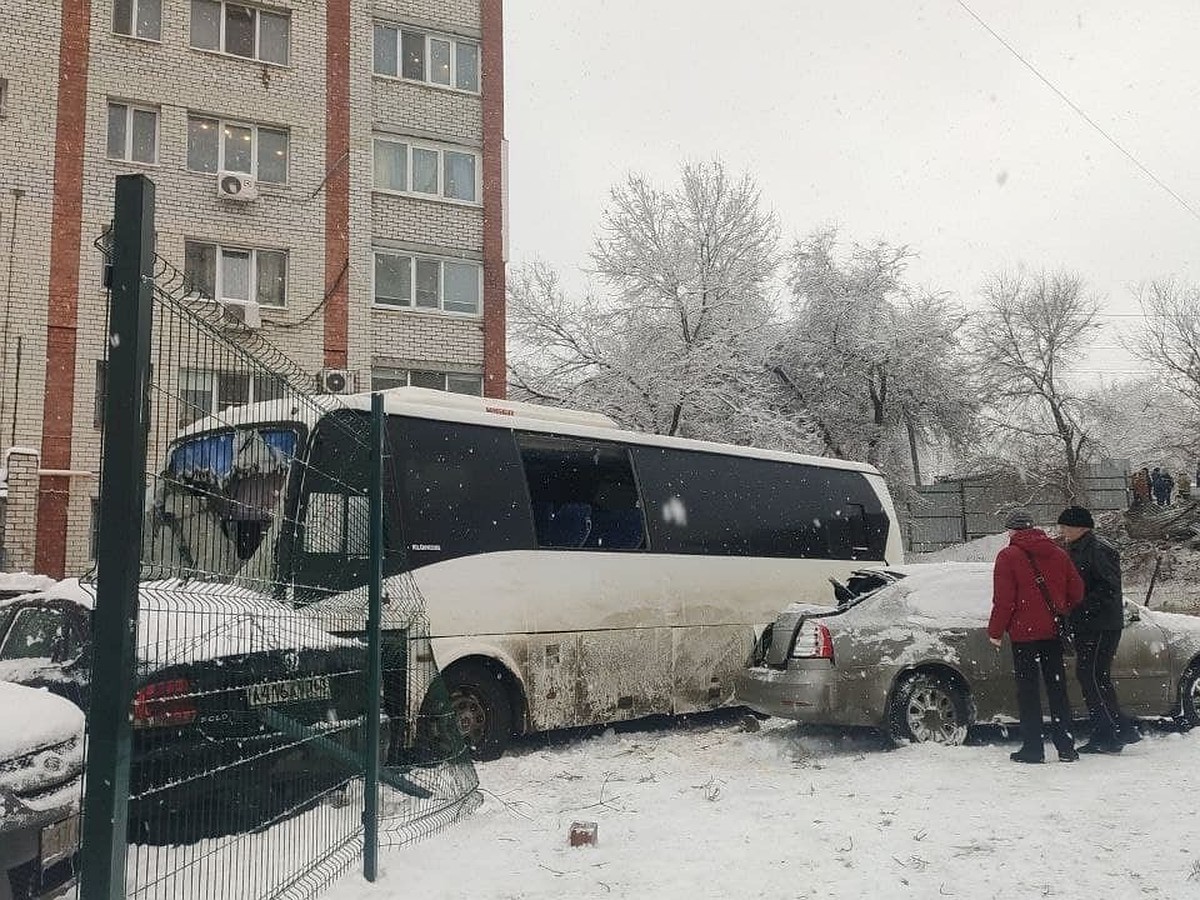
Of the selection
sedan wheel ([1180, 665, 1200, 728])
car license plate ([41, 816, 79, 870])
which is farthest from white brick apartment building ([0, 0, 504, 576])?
car license plate ([41, 816, 79, 870])

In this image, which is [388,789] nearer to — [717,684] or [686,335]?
[717,684]

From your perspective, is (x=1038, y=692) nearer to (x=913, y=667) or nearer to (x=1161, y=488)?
(x=913, y=667)

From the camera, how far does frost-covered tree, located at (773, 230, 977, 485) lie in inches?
1404

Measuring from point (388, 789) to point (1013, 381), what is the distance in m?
46.4

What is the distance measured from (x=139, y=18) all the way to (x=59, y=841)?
2322cm

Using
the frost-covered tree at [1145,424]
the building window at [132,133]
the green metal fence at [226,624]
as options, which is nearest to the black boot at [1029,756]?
the green metal fence at [226,624]

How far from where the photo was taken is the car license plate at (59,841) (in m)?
4.00

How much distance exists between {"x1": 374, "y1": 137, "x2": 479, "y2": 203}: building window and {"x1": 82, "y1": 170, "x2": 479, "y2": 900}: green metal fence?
20.8m

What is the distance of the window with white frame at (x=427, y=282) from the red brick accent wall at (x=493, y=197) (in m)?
0.37

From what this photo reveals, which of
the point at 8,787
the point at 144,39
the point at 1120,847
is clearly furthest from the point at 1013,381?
the point at 8,787

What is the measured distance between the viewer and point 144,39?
905 inches

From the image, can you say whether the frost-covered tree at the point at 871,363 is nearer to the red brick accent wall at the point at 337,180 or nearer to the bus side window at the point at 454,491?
the red brick accent wall at the point at 337,180

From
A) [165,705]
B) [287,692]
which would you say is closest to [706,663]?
[287,692]

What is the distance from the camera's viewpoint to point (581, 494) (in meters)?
10.1
